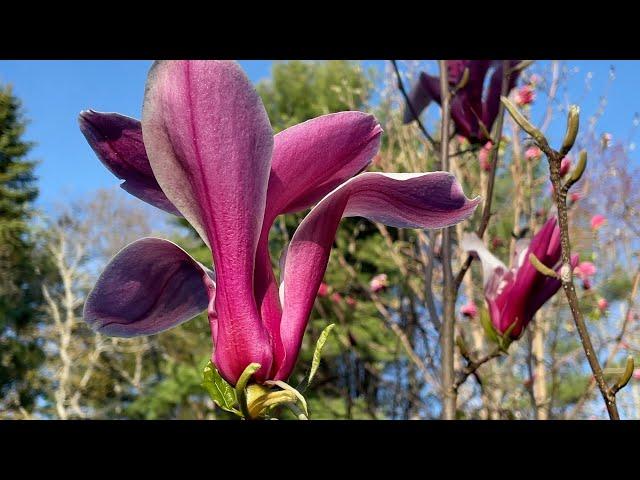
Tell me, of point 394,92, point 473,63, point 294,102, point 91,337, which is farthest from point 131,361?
point 473,63

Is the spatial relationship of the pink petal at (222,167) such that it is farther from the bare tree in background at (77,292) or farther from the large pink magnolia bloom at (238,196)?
the bare tree in background at (77,292)

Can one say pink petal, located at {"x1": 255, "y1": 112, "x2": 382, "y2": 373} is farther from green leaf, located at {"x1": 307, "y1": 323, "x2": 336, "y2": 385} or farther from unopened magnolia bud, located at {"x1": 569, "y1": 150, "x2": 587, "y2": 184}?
unopened magnolia bud, located at {"x1": 569, "y1": 150, "x2": 587, "y2": 184}

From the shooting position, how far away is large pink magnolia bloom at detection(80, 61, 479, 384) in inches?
13.1

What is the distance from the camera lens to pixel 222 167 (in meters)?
0.35

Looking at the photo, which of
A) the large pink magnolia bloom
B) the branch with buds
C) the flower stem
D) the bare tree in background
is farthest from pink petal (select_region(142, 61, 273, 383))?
the bare tree in background

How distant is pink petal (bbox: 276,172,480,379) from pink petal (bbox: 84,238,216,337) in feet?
0.21

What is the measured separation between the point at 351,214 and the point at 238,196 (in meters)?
0.09

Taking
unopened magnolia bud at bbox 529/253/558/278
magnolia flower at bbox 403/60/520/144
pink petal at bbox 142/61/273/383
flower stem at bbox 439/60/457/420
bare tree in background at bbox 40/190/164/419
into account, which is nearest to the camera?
pink petal at bbox 142/61/273/383

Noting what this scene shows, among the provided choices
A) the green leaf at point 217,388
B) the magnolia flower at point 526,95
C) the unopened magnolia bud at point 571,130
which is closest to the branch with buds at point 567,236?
the unopened magnolia bud at point 571,130

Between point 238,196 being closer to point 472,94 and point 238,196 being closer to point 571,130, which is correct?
point 571,130

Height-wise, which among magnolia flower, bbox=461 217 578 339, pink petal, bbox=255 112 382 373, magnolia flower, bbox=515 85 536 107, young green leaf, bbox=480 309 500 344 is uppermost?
magnolia flower, bbox=515 85 536 107


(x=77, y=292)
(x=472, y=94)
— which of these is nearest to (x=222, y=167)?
(x=472, y=94)

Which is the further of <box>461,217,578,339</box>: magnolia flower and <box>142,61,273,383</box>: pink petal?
<box>461,217,578,339</box>: magnolia flower
